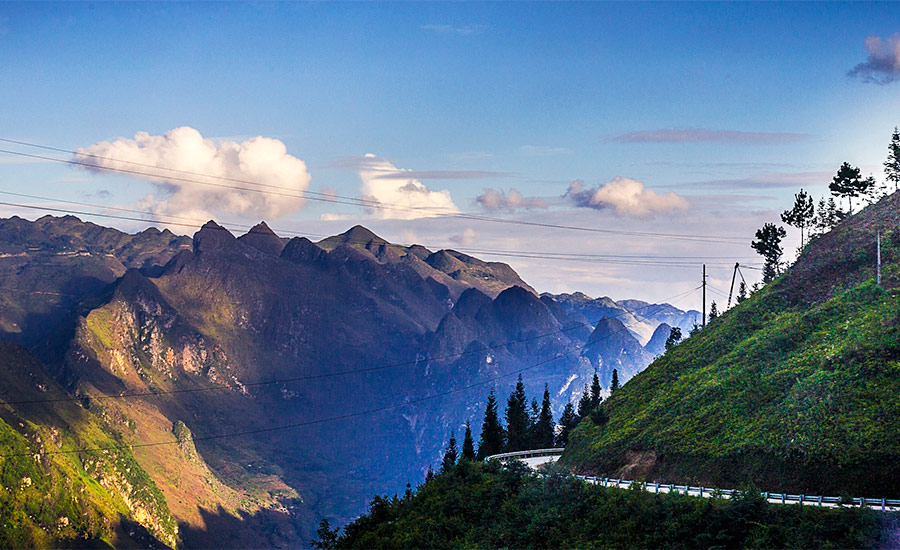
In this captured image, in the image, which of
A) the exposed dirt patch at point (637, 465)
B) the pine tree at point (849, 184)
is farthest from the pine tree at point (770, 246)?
the exposed dirt patch at point (637, 465)

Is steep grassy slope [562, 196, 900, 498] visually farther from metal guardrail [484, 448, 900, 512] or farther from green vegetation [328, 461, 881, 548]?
green vegetation [328, 461, 881, 548]

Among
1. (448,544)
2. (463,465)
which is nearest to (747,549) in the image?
(448,544)

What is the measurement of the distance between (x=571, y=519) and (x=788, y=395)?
62.6ft

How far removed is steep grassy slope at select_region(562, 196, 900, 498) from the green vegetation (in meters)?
6.31

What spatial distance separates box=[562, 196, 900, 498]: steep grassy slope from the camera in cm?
4959

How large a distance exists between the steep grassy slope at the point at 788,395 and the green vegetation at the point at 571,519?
20.7 feet

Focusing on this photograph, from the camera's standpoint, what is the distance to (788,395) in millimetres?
58938

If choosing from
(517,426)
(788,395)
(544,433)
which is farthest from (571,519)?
(517,426)

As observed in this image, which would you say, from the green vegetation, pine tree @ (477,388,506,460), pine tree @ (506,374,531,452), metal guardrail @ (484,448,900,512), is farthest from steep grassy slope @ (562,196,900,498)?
pine tree @ (506,374,531,452)

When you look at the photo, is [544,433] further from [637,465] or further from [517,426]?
[637,465]

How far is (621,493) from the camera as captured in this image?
5309cm

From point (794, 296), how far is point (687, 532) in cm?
4395

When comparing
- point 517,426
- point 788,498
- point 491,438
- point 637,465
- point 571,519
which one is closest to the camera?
point 788,498

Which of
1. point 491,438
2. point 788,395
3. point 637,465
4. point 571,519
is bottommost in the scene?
point 491,438
